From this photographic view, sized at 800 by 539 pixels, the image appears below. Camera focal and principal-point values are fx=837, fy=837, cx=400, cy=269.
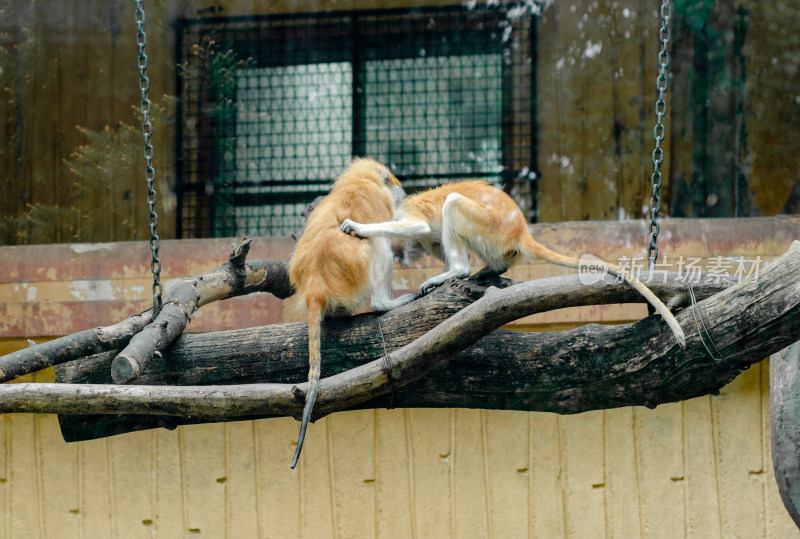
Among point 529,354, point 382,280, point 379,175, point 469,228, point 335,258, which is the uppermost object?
point 379,175

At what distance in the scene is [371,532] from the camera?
17.1 feet

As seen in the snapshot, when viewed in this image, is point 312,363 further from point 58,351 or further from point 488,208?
point 488,208

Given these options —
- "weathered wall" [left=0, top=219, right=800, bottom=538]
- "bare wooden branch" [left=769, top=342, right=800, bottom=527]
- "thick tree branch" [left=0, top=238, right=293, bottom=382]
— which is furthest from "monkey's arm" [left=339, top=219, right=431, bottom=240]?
"bare wooden branch" [left=769, top=342, right=800, bottom=527]

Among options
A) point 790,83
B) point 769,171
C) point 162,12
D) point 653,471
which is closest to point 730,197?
point 769,171

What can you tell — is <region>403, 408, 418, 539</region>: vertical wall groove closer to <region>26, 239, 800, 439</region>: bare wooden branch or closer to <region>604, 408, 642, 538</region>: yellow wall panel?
<region>604, 408, 642, 538</region>: yellow wall panel

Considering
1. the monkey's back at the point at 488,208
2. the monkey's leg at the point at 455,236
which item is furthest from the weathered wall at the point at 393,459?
the monkey's leg at the point at 455,236

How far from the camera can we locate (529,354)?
11.2ft

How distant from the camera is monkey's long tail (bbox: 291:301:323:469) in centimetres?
304

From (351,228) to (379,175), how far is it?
60 centimetres

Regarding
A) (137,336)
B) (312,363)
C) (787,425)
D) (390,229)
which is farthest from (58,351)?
(787,425)

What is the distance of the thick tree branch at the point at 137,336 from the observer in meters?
3.35

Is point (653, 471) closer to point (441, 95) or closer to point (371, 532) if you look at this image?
point (371, 532)

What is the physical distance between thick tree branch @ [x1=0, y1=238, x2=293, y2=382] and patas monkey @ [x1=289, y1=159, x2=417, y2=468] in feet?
1.46

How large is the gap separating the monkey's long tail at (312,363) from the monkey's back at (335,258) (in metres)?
0.08
